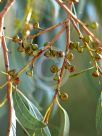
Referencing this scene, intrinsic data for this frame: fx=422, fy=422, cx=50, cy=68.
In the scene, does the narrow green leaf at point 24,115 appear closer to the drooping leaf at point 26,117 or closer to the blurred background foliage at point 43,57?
the drooping leaf at point 26,117

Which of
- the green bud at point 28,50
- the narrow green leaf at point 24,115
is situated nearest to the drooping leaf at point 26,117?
the narrow green leaf at point 24,115

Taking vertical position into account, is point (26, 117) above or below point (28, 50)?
below

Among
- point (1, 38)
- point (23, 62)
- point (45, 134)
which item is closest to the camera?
point (1, 38)

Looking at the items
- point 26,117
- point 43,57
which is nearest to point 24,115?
point 26,117

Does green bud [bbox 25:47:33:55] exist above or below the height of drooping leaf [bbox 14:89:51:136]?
above

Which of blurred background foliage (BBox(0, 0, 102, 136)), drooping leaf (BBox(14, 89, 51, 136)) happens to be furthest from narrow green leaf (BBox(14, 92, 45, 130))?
blurred background foliage (BBox(0, 0, 102, 136))

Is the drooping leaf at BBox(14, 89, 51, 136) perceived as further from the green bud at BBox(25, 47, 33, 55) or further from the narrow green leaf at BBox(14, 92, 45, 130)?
the green bud at BBox(25, 47, 33, 55)

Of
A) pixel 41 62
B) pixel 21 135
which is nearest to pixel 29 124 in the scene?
pixel 41 62

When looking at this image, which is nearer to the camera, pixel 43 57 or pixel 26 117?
pixel 26 117

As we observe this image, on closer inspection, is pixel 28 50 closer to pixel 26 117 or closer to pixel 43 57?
pixel 26 117

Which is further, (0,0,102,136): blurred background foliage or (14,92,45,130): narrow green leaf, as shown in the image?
(0,0,102,136): blurred background foliage

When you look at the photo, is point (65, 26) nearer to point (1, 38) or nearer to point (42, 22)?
point (1, 38)
